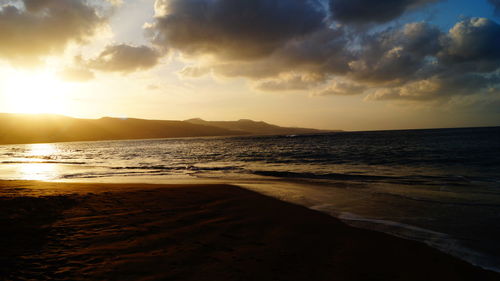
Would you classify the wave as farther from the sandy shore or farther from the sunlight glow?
the sunlight glow

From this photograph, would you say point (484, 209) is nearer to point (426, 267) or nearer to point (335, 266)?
point (426, 267)

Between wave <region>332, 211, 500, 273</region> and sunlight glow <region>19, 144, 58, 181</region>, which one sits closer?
wave <region>332, 211, 500, 273</region>

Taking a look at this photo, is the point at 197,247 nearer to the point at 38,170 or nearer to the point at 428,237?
the point at 428,237

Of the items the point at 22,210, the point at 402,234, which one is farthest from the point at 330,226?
the point at 22,210

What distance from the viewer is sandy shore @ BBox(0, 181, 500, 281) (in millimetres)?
4852

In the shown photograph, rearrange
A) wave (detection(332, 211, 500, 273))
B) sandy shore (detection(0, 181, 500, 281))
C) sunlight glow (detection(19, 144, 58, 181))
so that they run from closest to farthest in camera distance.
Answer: sandy shore (detection(0, 181, 500, 281))
wave (detection(332, 211, 500, 273))
sunlight glow (detection(19, 144, 58, 181))

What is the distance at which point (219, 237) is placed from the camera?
6711 mm

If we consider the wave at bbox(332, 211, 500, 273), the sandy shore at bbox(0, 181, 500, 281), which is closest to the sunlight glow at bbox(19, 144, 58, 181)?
the sandy shore at bbox(0, 181, 500, 281)

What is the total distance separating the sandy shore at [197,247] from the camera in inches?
191

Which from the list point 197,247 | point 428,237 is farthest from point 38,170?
point 428,237

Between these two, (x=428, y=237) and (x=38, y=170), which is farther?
(x=38, y=170)

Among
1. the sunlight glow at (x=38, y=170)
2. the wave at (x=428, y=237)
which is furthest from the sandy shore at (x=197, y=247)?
the sunlight glow at (x=38, y=170)

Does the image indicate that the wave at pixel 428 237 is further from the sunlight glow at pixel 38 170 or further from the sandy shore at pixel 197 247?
the sunlight glow at pixel 38 170

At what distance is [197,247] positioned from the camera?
6.00 meters
